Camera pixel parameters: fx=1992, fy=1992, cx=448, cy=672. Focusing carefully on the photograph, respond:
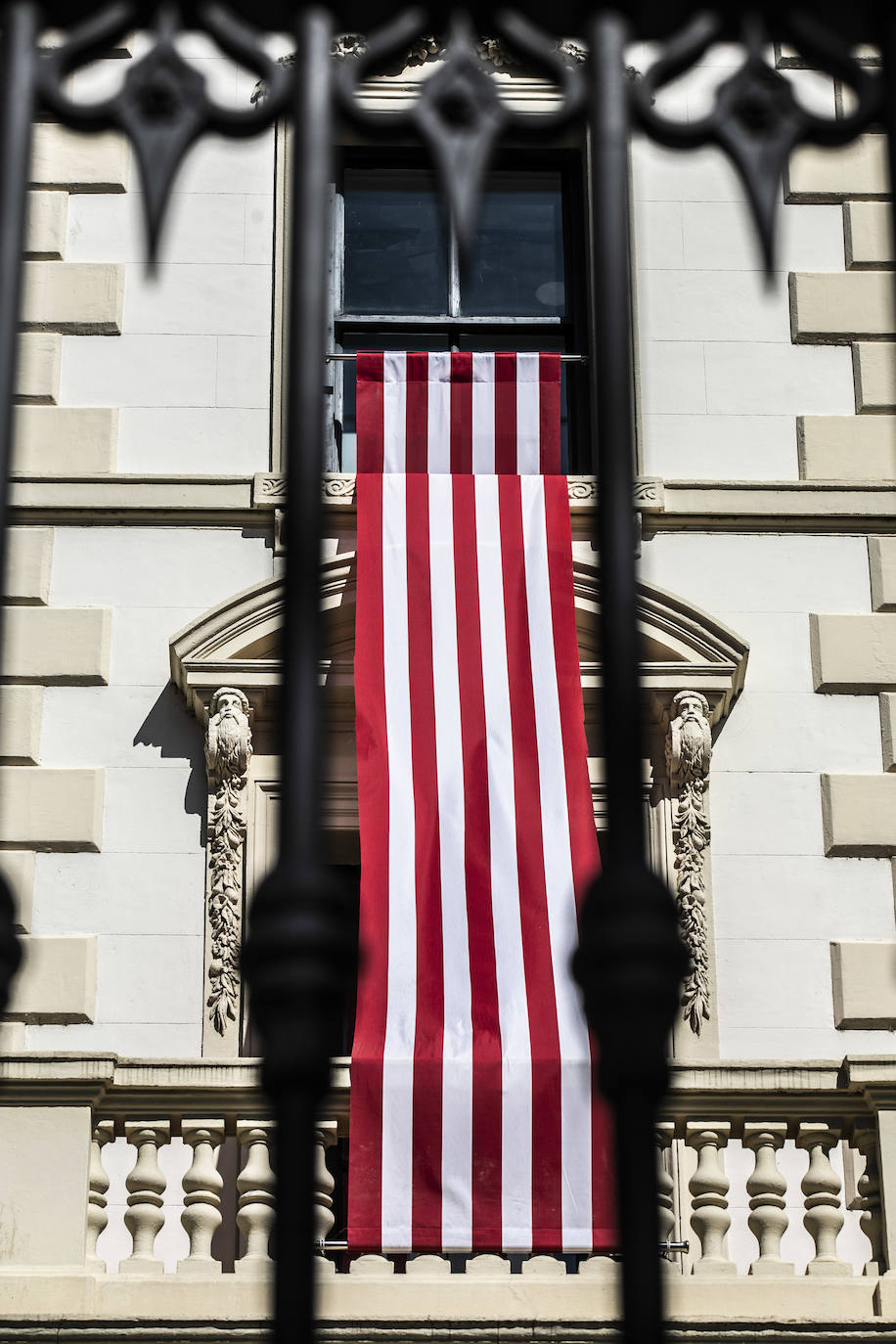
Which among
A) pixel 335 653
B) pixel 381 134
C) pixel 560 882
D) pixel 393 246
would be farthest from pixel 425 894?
pixel 381 134

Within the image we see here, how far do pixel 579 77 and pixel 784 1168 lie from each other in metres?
8.02

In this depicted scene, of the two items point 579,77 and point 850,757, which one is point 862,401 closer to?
point 850,757

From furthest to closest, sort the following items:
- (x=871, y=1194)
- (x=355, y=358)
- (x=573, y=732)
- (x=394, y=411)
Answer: (x=355, y=358) → (x=394, y=411) → (x=573, y=732) → (x=871, y=1194)

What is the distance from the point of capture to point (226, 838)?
11.1 meters

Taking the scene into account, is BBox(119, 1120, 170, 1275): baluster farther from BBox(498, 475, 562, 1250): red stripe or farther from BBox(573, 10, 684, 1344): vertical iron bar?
BBox(573, 10, 684, 1344): vertical iron bar

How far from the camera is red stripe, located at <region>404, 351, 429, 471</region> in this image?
38.7 ft

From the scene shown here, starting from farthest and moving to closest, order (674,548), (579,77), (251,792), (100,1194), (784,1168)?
(674,548) < (251,792) < (784,1168) < (100,1194) < (579,77)

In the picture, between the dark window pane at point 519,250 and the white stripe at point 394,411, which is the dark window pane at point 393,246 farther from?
the white stripe at point 394,411

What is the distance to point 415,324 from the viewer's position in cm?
1277

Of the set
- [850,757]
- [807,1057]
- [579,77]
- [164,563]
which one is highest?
[164,563]

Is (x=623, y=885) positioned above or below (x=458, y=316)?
below

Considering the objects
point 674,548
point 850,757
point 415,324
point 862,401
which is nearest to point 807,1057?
point 850,757

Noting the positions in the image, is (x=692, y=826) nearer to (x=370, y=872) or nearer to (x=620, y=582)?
(x=370, y=872)

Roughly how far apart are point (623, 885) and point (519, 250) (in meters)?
10.9
